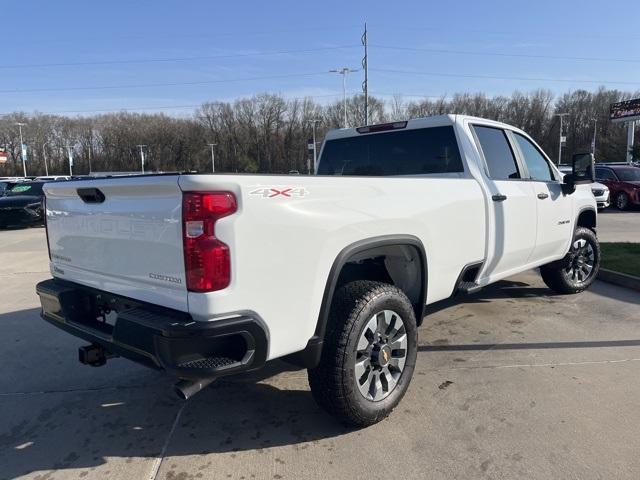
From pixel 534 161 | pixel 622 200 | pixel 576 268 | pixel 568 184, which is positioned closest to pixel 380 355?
pixel 534 161

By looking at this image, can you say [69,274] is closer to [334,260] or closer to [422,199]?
[334,260]

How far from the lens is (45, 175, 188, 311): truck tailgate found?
2.36 metres

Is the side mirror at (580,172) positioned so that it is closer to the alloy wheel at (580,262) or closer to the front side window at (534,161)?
the front side window at (534,161)

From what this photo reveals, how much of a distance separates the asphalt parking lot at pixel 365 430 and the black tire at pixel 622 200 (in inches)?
581

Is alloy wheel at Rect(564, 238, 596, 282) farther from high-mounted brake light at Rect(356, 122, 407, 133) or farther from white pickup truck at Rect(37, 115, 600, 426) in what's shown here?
high-mounted brake light at Rect(356, 122, 407, 133)

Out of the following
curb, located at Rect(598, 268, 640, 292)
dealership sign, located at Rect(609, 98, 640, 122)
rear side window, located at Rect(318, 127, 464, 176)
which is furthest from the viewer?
dealership sign, located at Rect(609, 98, 640, 122)

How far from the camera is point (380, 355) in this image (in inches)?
121

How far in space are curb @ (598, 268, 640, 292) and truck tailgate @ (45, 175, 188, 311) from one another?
6061 millimetres

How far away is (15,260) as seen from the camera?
9.76m

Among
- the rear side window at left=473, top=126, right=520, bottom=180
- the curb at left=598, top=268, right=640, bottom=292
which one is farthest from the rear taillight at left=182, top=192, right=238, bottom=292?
the curb at left=598, top=268, right=640, bottom=292

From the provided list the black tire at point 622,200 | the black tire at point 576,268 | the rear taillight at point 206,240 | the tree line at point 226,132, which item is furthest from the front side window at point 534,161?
the tree line at point 226,132

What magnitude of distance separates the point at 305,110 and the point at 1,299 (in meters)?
86.4

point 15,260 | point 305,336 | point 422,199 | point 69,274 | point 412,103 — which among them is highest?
point 412,103

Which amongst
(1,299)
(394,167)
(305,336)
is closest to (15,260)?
(1,299)
